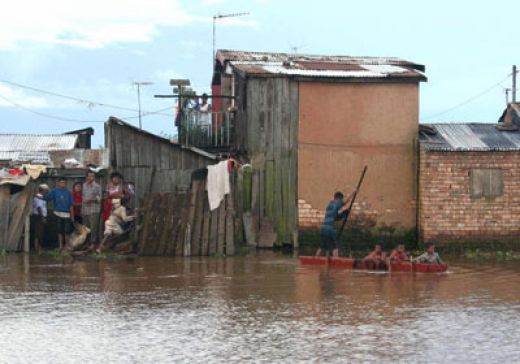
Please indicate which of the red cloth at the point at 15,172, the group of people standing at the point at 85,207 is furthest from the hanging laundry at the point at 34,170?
the group of people standing at the point at 85,207

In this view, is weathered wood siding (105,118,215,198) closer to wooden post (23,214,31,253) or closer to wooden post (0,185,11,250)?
wooden post (23,214,31,253)

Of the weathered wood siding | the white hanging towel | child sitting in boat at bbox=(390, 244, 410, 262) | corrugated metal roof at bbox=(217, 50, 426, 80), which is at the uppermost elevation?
corrugated metal roof at bbox=(217, 50, 426, 80)

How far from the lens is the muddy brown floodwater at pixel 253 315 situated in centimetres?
910

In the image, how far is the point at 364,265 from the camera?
56.6ft

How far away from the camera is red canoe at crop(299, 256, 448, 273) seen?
1666cm

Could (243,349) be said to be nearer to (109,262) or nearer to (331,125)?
(109,262)

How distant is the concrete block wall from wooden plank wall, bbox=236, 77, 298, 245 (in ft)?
9.88

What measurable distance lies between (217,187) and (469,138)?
6.48 metres

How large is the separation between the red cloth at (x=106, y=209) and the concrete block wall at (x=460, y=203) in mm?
7032

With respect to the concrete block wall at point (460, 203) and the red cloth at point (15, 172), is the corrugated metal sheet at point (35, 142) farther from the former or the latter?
the concrete block wall at point (460, 203)

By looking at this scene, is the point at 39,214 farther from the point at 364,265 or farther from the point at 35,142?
the point at 364,265

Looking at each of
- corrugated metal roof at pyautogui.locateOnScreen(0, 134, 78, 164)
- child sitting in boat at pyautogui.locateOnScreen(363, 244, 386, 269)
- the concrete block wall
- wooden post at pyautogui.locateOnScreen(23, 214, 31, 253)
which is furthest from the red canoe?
corrugated metal roof at pyautogui.locateOnScreen(0, 134, 78, 164)

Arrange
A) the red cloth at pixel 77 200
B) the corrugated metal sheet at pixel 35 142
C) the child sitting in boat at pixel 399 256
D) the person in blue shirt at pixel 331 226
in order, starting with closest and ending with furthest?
the child sitting in boat at pixel 399 256
the person in blue shirt at pixel 331 226
the red cloth at pixel 77 200
the corrugated metal sheet at pixel 35 142

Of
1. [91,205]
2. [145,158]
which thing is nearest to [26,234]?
[91,205]
